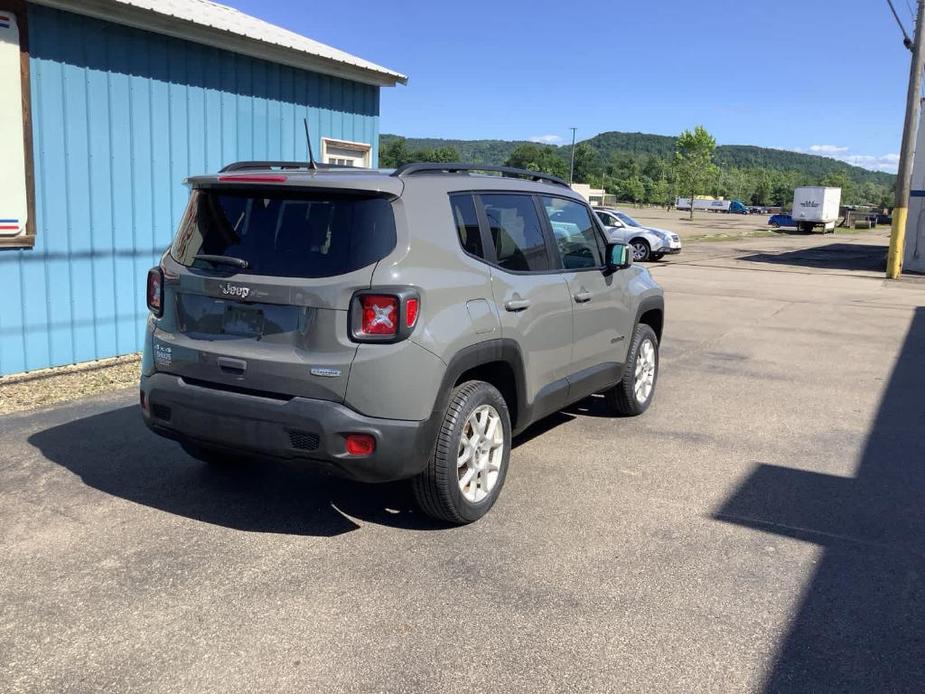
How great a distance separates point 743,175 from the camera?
535 feet

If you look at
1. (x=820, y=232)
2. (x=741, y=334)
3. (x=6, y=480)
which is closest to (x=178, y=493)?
(x=6, y=480)

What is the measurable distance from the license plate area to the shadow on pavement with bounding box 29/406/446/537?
2.13 ft

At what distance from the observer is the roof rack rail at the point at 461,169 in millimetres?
4215

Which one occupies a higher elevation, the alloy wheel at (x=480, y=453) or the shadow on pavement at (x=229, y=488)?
the alloy wheel at (x=480, y=453)

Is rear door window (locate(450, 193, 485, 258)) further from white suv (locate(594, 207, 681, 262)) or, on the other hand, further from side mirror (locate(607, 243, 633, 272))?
white suv (locate(594, 207, 681, 262))

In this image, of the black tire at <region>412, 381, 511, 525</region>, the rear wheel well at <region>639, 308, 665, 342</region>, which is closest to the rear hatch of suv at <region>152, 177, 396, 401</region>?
the black tire at <region>412, 381, 511, 525</region>

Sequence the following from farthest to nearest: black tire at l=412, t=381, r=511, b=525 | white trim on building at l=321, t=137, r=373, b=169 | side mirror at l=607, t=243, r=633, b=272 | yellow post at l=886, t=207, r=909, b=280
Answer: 1. yellow post at l=886, t=207, r=909, b=280
2. white trim on building at l=321, t=137, r=373, b=169
3. side mirror at l=607, t=243, r=633, b=272
4. black tire at l=412, t=381, r=511, b=525

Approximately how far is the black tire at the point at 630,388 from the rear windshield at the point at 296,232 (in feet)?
9.88

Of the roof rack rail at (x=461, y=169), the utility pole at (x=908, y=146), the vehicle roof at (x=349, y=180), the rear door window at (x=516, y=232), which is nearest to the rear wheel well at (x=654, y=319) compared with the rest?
the roof rack rail at (x=461, y=169)

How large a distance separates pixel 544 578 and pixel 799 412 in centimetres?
419

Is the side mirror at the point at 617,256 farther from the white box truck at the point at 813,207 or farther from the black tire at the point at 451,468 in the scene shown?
the white box truck at the point at 813,207

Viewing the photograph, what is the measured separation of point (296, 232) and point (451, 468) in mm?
1369

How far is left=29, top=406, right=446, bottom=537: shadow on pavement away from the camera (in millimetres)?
4480

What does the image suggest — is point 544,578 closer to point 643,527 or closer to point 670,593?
point 670,593
